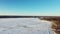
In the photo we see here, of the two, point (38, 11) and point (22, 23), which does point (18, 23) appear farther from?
point (38, 11)

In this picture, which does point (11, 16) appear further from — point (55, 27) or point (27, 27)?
point (55, 27)

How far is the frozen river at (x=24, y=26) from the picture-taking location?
1.85ft

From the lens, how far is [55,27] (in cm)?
59

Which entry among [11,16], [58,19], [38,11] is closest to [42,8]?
[38,11]

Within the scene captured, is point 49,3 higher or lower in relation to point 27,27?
higher

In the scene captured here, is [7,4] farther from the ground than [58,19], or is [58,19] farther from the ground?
[7,4]

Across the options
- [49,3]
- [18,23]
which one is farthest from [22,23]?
[49,3]

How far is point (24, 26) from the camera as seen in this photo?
611 mm

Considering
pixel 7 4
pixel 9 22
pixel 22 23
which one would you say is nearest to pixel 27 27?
pixel 22 23

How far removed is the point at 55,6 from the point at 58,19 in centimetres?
13

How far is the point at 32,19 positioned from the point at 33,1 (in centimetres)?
16

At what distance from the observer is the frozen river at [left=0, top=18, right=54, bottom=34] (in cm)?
56

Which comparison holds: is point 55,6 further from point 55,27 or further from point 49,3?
point 55,27

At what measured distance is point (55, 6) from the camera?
69cm
